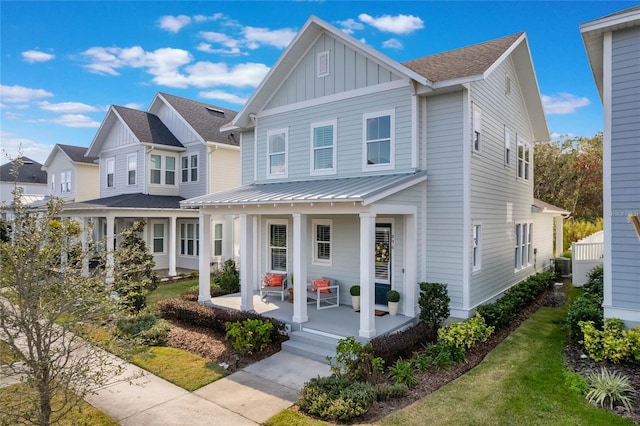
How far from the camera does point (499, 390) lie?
263 inches

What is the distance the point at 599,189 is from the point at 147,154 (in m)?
33.5

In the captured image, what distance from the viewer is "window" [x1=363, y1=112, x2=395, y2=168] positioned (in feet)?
34.8

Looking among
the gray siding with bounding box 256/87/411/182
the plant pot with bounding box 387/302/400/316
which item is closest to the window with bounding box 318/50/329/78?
the gray siding with bounding box 256/87/411/182

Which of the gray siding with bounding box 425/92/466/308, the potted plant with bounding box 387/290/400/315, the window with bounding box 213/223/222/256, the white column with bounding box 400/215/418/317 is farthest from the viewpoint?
the window with bounding box 213/223/222/256

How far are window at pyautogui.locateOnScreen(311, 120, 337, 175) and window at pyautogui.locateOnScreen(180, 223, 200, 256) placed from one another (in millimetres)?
10708

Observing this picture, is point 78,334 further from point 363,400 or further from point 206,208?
point 206,208

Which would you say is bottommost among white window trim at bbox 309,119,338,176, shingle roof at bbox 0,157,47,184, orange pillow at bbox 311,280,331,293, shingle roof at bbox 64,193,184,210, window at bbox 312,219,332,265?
orange pillow at bbox 311,280,331,293

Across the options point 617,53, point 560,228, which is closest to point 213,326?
point 617,53

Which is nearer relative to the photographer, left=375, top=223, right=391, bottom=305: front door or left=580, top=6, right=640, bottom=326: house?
left=580, top=6, right=640, bottom=326: house

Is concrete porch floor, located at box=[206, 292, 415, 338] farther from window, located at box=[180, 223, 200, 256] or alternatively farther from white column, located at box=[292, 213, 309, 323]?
window, located at box=[180, 223, 200, 256]

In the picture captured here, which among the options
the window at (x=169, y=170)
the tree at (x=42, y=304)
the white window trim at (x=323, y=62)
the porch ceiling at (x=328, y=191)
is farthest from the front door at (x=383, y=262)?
the window at (x=169, y=170)

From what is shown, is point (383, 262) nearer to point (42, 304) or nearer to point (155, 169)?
point (42, 304)

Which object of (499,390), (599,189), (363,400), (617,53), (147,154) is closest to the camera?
(363,400)

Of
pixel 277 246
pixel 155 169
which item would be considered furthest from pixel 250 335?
pixel 155 169
